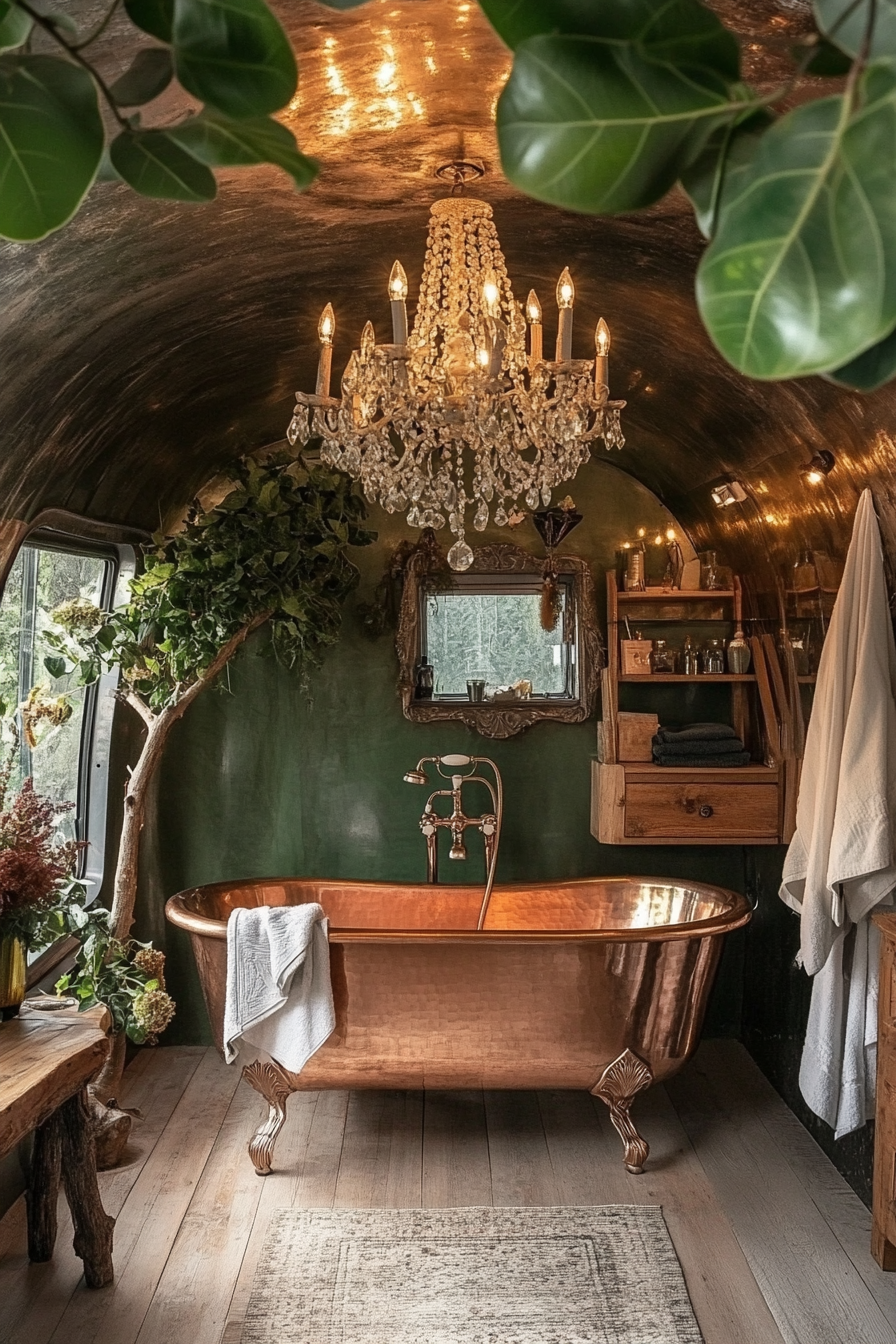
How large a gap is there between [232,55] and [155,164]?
8 centimetres

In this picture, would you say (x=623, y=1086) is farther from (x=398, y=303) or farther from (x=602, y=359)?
(x=398, y=303)

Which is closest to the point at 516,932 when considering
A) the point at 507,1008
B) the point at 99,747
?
the point at 507,1008

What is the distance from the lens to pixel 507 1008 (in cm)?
404

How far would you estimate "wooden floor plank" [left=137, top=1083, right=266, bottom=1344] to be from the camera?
313cm

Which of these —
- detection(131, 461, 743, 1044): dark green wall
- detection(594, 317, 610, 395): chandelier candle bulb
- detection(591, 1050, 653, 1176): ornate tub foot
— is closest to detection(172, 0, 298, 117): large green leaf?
detection(594, 317, 610, 395): chandelier candle bulb

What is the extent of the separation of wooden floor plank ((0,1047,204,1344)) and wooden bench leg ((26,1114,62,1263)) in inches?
2.2

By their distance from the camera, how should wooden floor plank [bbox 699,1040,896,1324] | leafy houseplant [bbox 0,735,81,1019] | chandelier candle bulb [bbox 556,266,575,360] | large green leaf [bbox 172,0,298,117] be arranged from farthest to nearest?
1. wooden floor plank [bbox 699,1040,896,1324]
2. leafy houseplant [bbox 0,735,81,1019]
3. chandelier candle bulb [bbox 556,266,575,360]
4. large green leaf [bbox 172,0,298,117]

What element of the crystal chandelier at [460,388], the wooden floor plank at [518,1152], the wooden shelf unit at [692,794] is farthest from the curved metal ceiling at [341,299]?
the wooden floor plank at [518,1152]

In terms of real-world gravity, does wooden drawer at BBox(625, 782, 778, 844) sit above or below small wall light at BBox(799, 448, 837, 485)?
below

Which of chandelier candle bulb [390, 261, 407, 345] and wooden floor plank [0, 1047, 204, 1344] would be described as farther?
wooden floor plank [0, 1047, 204, 1344]

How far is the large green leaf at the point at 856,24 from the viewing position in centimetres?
50

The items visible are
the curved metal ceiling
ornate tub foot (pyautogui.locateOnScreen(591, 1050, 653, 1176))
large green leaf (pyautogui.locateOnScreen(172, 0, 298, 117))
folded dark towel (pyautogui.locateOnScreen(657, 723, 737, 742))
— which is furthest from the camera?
folded dark towel (pyautogui.locateOnScreen(657, 723, 737, 742))

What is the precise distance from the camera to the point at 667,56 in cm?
54

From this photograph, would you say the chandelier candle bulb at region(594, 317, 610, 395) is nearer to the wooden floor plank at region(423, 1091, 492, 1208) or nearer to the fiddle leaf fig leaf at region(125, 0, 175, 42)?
the fiddle leaf fig leaf at region(125, 0, 175, 42)
